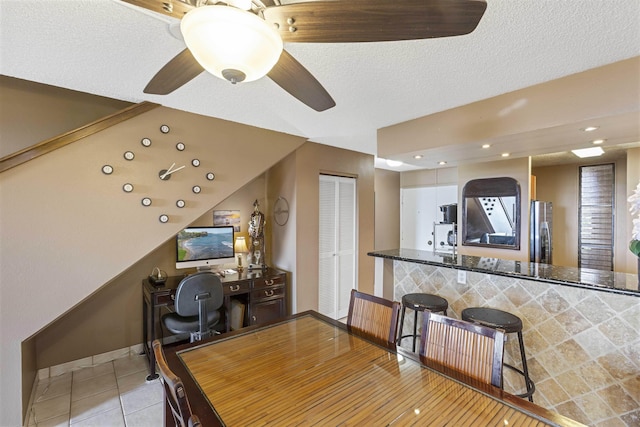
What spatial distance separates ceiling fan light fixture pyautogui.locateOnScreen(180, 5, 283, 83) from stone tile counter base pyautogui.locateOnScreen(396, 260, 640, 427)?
2.26m

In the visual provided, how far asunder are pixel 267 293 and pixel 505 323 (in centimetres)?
226

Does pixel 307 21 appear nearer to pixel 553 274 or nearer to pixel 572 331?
pixel 553 274

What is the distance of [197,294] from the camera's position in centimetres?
251

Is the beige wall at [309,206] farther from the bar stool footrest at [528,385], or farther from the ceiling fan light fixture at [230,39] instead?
the ceiling fan light fixture at [230,39]

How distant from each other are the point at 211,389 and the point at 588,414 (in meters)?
2.31

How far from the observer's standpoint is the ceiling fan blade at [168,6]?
96 centimetres

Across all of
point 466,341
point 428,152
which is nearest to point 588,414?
point 466,341

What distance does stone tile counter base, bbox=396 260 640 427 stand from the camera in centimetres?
171

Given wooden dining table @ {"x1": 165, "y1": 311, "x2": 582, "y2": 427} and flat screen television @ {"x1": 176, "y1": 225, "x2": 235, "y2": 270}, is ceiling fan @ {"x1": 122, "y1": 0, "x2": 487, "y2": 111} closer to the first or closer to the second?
wooden dining table @ {"x1": 165, "y1": 311, "x2": 582, "y2": 427}

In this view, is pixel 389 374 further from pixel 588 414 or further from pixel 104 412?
pixel 104 412

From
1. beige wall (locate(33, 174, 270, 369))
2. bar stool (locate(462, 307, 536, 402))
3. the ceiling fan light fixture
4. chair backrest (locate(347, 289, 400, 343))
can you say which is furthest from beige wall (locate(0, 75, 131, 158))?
bar stool (locate(462, 307, 536, 402))

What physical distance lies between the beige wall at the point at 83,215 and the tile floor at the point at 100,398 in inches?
10.8

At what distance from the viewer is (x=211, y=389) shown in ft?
3.93

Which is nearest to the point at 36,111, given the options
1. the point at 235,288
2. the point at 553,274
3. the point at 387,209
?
the point at 235,288
